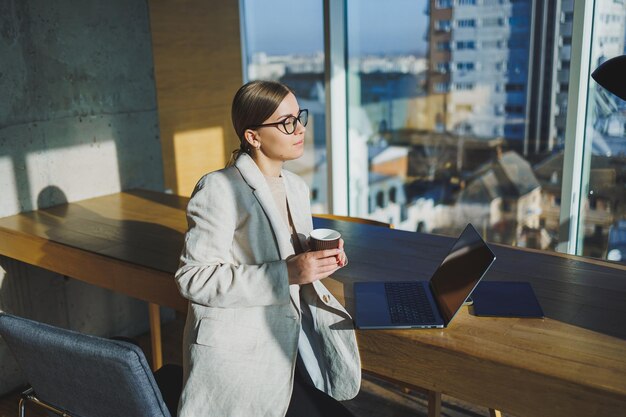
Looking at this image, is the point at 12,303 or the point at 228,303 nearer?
the point at 228,303

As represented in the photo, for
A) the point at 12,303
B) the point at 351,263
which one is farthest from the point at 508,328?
the point at 12,303

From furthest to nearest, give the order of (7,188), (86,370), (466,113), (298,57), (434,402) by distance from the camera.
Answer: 1. (298,57)
2. (466,113)
3. (7,188)
4. (434,402)
5. (86,370)

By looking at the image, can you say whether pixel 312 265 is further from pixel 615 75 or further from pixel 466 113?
pixel 466 113

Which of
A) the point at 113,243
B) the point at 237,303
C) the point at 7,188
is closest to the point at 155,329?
the point at 113,243

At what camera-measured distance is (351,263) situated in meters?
2.03

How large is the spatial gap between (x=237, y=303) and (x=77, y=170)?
5.84 feet

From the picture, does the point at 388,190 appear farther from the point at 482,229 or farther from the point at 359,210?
the point at 482,229

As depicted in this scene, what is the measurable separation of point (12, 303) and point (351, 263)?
1.64m

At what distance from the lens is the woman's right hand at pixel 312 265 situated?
1.49 metres

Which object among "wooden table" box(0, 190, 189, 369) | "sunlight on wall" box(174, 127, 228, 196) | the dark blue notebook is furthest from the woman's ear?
"sunlight on wall" box(174, 127, 228, 196)

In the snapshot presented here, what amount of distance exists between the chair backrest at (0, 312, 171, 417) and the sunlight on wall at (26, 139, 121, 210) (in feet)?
5.00

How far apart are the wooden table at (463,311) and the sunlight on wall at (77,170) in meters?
0.18

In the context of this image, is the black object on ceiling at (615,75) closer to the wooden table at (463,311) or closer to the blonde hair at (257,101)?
the wooden table at (463,311)

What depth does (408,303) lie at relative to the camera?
1.67 m
